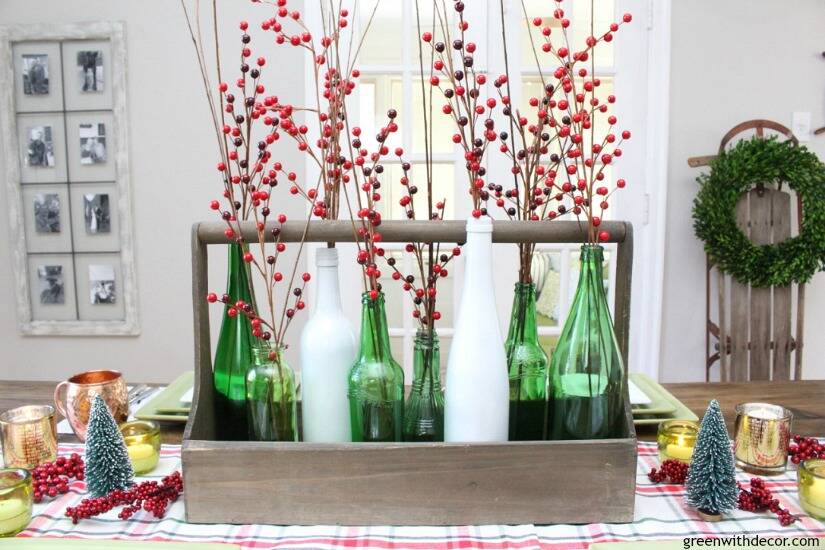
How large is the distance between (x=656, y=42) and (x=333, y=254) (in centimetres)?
234

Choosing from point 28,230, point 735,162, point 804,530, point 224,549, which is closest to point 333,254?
point 224,549

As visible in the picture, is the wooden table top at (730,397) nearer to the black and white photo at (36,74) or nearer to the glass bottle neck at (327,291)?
the glass bottle neck at (327,291)

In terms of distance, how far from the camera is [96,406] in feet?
2.43

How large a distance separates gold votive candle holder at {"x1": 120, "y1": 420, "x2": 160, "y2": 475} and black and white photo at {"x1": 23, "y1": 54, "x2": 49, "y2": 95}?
2364 millimetres

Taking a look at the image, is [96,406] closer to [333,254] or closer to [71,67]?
[333,254]

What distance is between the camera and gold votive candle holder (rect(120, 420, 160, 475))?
2.71 feet

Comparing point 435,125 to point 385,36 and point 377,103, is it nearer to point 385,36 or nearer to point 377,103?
point 377,103

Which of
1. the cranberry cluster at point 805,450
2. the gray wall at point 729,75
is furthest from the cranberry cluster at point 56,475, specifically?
the gray wall at point 729,75

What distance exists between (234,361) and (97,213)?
2207 mm

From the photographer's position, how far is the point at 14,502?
2.21 feet

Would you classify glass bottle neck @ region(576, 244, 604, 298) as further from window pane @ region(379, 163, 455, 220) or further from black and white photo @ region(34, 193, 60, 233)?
black and white photo @ region(34, 193, 60, 233)

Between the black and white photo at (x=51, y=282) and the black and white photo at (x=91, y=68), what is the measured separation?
79cm

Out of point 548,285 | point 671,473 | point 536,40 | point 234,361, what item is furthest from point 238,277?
point 536,40

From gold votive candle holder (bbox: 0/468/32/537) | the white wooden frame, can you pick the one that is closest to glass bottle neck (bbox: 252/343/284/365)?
gold votive candle holder (bbox: 0/468/32/537)
